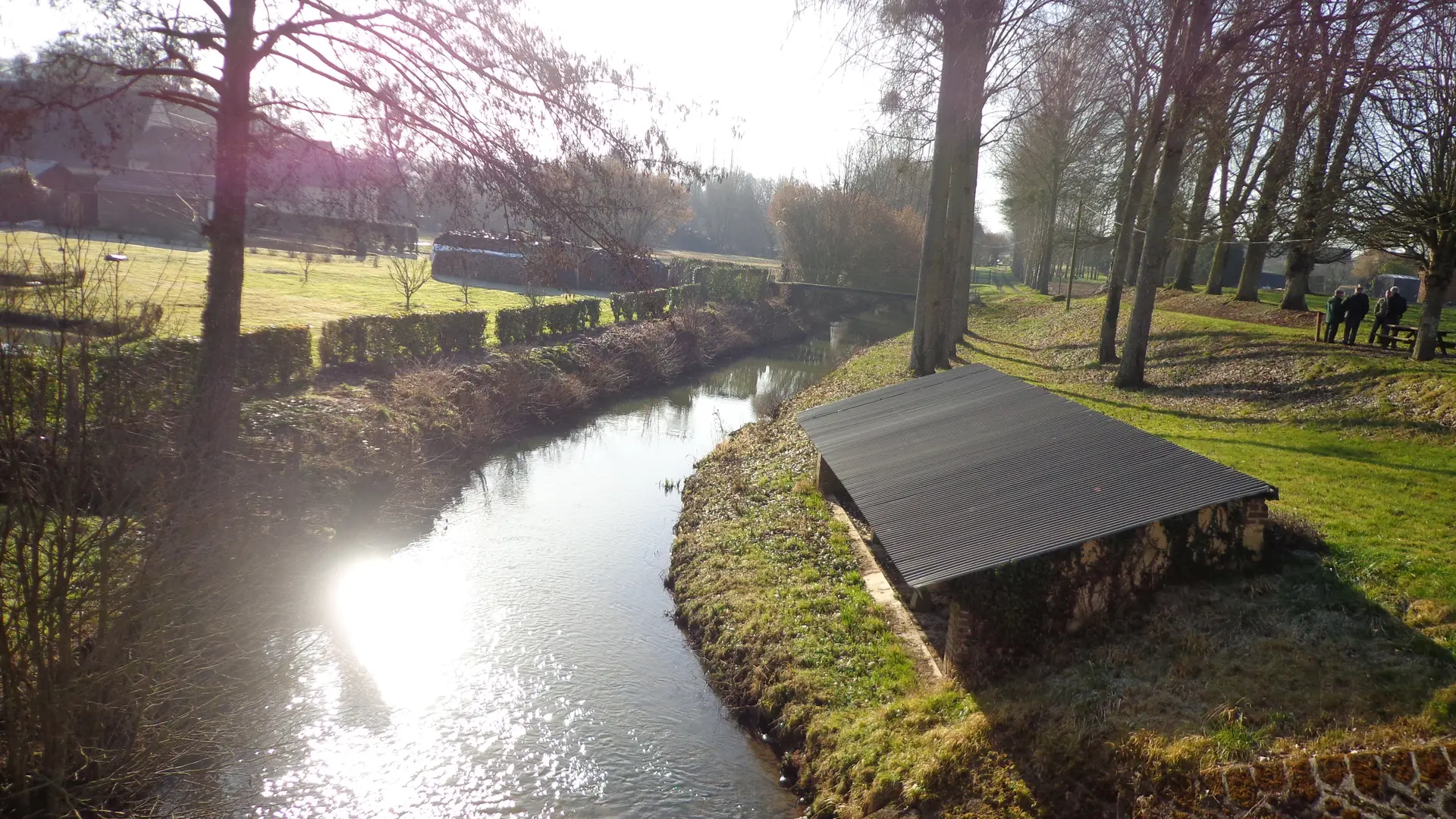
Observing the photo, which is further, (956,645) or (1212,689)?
(956,645)

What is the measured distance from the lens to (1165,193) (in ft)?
50.7

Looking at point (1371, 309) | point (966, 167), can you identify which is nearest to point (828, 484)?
point (966, 167)

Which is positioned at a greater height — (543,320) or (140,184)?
(140,184)

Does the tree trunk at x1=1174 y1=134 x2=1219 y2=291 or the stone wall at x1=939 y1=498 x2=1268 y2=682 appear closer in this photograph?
the stone wall at x1=939 y1=498 x2=1268 y2=682

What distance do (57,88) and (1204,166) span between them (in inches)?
854

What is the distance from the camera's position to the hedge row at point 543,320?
23.4 metres

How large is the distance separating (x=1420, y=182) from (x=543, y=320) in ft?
65.0

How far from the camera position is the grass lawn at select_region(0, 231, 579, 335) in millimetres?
20781

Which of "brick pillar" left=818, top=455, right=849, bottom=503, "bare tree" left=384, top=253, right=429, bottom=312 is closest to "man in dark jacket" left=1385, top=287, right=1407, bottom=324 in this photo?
"brick pillar" left=818, top=455, right=849, bottom=503

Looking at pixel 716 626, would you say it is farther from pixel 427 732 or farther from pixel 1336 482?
pixel 1336 482

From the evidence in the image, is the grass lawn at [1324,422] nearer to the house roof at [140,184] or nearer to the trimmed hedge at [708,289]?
the trimmed hedge at [708,289]

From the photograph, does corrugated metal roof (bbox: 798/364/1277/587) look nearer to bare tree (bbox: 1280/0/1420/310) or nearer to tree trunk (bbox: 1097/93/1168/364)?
bare tree (bbox: 1280/0/1420/310)

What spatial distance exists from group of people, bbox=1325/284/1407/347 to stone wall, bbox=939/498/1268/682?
12527 mm

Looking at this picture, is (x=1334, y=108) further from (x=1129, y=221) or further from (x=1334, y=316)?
(x=1334, y=316)
